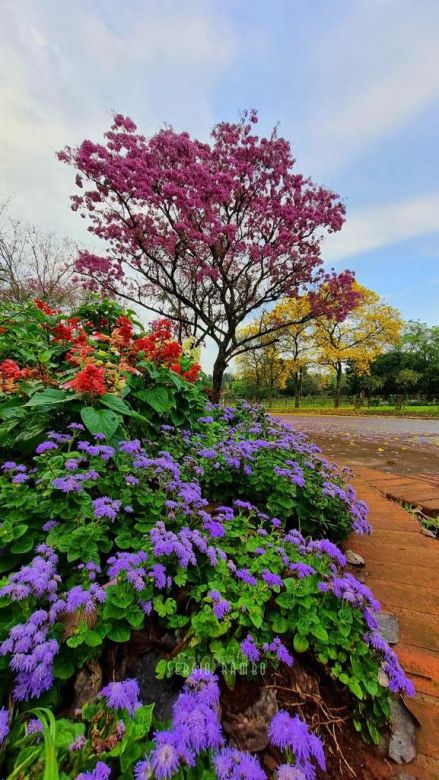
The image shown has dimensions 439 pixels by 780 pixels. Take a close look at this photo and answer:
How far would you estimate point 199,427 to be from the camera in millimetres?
2871

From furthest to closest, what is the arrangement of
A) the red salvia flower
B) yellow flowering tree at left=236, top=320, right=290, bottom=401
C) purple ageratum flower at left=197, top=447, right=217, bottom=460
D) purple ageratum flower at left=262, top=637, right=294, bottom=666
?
yellow flowering tree at left=236, top=320, right=290, bottom=401 < purple ageratum flower at left=197, top=447, right=217, bottom=460 < the red salvia flower < purple ageratum flower at left=262, top=637, right=294, bottom=666

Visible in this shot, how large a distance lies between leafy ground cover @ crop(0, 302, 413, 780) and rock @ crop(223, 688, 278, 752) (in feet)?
0.09

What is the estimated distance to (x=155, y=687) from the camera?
926 millimetres

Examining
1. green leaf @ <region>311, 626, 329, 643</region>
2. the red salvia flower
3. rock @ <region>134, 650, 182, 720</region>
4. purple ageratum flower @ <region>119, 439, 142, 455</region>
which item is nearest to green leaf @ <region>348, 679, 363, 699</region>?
green leaf @ <region>311, 626, 329, 643</region>

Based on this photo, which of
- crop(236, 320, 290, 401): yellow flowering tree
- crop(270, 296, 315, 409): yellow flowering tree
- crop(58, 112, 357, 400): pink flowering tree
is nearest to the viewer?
crop(58, 112, 357, 400): pink flowering tree

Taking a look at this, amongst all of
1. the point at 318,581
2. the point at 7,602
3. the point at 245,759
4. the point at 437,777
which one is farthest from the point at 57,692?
the point at 437,777

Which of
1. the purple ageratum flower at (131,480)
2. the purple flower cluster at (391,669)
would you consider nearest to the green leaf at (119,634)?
the purple ageratum flower at (131,480)

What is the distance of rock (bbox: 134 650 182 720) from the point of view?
2.86 ft

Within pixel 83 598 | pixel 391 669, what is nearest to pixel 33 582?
pixel 83 598

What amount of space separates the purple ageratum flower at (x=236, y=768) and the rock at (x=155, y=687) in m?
0.24

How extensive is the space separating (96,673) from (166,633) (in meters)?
0.23

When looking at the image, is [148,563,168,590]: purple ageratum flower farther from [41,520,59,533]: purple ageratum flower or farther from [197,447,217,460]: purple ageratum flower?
[197,447,217,460]: purple ageratum flower

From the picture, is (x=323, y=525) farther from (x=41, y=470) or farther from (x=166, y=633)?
(x=41, y=470)

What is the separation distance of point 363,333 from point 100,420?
2348 cm
